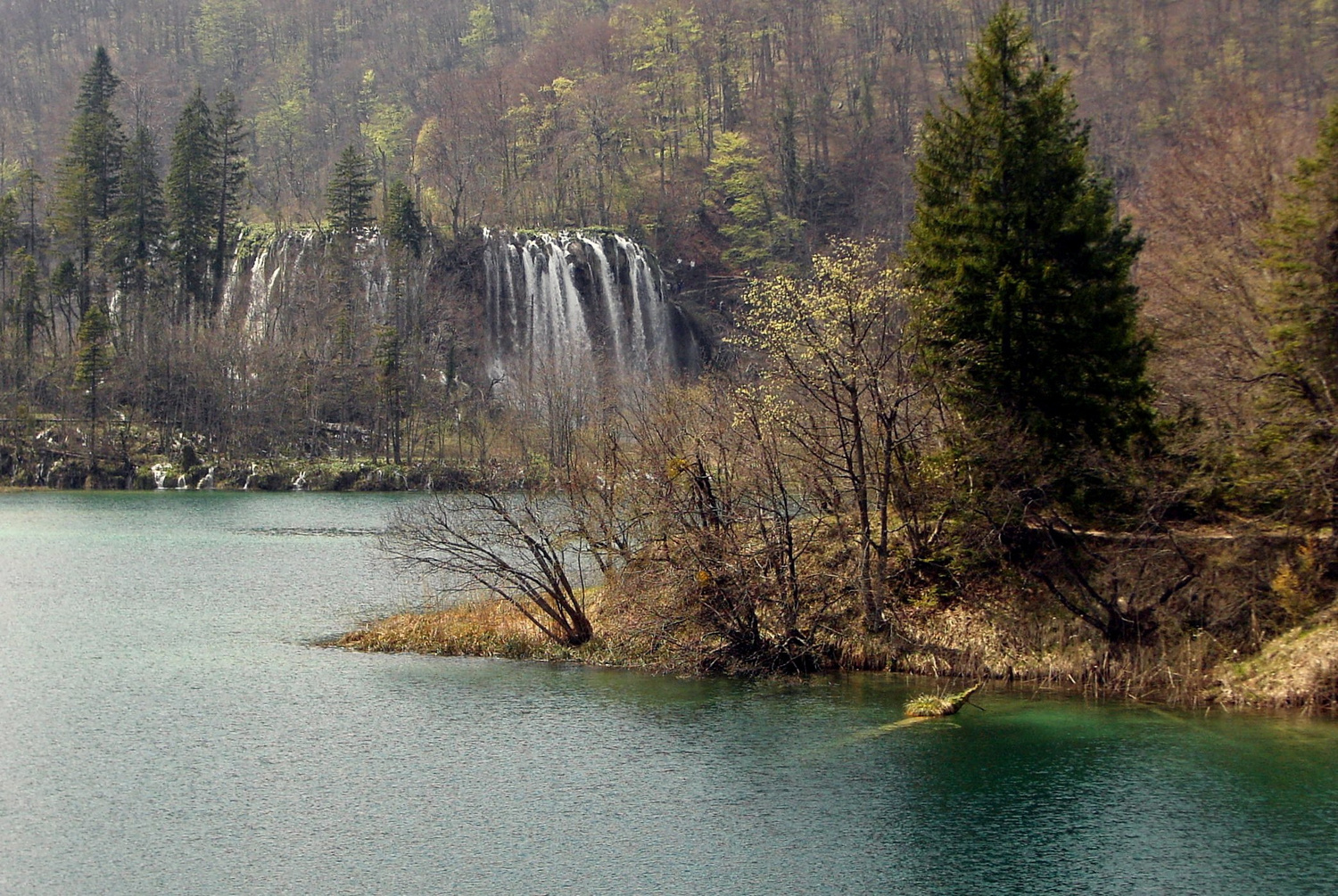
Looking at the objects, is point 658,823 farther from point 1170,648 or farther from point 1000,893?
point 1170,648

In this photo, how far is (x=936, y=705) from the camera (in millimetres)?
23359

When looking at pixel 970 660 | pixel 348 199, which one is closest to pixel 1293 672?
pixel 970 660

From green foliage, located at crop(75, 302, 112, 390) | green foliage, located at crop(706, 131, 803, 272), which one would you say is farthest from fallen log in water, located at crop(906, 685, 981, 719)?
green foliage, located at crop(706, 131, 803, 272)

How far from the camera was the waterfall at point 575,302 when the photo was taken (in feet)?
Answer: 313

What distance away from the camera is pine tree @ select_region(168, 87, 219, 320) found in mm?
96125

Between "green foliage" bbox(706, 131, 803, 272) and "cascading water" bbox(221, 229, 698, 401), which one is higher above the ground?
"green foliage" bbox(706, 131, 803, 272)

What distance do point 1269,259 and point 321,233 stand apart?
83.1 metres

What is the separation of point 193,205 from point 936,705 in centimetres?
8696

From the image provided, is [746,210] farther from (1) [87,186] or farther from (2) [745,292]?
(2) [745,292]

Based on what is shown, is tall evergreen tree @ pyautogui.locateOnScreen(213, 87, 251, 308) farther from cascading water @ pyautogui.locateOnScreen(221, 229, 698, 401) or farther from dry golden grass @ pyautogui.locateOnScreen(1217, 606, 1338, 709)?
dry golden grass @ pyautogui.locateOnScreen(1217, 606, 1338, 709)

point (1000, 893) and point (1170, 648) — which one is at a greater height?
point (1170, 648)

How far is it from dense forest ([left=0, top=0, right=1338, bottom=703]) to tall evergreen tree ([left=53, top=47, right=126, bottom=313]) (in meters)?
0.51

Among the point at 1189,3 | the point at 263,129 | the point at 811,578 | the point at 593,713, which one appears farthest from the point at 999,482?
the point at 263,129

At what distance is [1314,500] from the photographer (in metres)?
24.8
